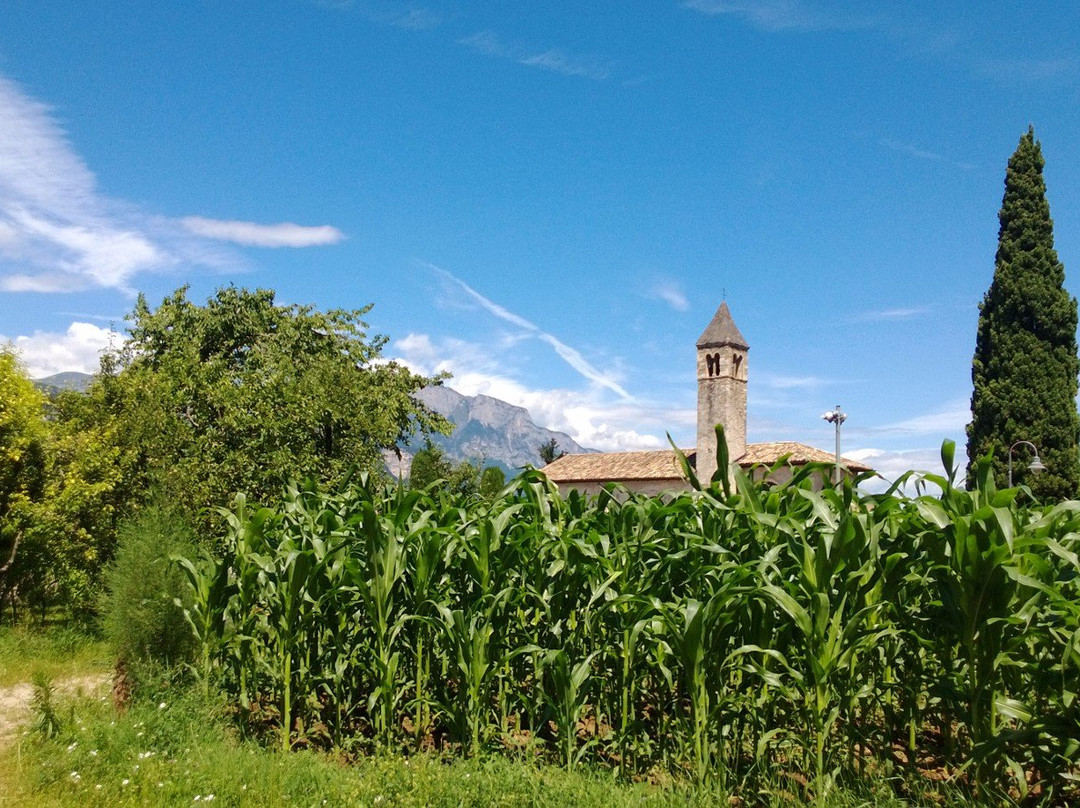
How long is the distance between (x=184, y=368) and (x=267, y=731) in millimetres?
11206

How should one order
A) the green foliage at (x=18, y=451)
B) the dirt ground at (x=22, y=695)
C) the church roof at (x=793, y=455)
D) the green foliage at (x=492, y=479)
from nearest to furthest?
1. the dirt ground at (x=22, y=695)
2. the green foliage at (x=18, y=451)
3. the green foliage at (x=492, y=479)
4. the church roof at (x=793, y=455)

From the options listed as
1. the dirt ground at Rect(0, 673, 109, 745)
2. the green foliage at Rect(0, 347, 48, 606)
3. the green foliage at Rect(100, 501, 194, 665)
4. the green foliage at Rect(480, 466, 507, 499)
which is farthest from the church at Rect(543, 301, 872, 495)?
the green foliage at Rect(100, 501, 194, 665)

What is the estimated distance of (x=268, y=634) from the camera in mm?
6621

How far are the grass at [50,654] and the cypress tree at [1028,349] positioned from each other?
2712cm

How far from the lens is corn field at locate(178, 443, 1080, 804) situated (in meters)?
4.23

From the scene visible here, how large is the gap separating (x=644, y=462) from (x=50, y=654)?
37236mm

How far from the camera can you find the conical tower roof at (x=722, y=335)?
46344 mm

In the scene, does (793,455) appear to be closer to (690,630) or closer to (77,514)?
(77,514)

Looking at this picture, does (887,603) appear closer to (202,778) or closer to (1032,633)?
(1032,633)

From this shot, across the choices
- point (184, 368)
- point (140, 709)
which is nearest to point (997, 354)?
point (184, 368)

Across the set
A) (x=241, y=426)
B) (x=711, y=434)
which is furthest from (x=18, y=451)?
(x=711, y=434)

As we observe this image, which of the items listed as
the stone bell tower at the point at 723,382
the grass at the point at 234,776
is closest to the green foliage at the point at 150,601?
the grass at the point at 234,776

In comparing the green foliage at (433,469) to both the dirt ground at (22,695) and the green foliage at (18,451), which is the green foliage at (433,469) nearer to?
the green foliage at (18,451)

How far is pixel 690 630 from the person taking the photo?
4430 mm
